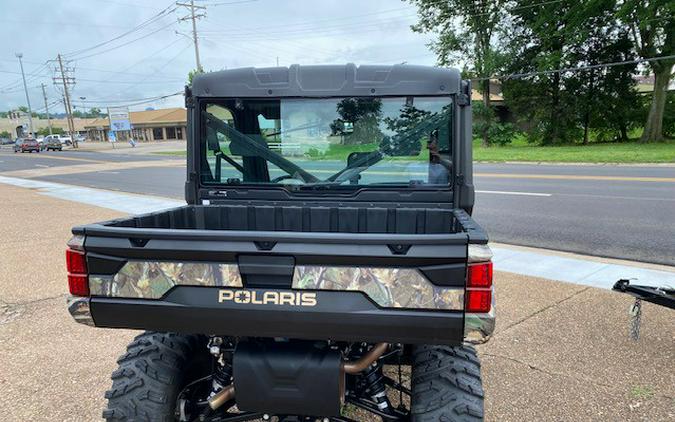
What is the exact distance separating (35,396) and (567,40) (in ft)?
110

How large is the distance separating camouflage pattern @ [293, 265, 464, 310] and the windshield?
149cm

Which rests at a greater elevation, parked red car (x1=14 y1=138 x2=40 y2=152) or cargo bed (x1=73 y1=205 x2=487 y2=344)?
cargo bed (x1=73 y1=205 x2=487 y2=344)

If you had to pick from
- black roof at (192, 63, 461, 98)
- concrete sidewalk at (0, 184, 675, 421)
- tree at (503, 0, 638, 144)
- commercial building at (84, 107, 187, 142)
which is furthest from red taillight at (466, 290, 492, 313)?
commercial building at (84, 107, 187, 142)

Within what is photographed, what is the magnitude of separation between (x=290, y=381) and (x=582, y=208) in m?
9.33

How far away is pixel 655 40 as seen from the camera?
27578 mm

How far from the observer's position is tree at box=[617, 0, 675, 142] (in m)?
25.4

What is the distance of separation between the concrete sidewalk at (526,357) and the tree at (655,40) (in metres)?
26.7

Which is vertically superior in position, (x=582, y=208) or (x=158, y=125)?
(x=158, y=125)

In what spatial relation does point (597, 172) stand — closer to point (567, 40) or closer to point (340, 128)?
point (340, 128)

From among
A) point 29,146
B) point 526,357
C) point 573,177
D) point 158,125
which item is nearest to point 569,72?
point 573,177

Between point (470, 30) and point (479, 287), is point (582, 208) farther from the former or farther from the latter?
point (470, 30)

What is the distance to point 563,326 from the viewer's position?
4254 millimetres

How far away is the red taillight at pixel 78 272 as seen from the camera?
84.0 inches

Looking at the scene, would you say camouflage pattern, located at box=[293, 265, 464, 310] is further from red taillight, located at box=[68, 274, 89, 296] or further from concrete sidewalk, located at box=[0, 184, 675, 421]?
concrete sidewalk, located at box=[0, 184, 675, 421]
